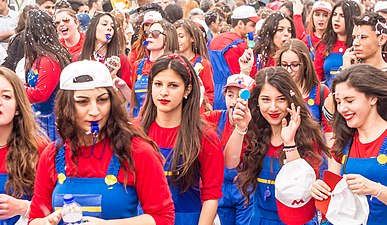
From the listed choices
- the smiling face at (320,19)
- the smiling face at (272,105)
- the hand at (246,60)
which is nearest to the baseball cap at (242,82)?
the smiling face at (272,105)

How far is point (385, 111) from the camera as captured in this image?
17.9 ft

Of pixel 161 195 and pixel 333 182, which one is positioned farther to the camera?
pixel 333 182

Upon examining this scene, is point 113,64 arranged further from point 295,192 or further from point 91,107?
point 91,107

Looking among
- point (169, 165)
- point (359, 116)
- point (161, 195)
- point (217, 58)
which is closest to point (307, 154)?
point (359, 116)

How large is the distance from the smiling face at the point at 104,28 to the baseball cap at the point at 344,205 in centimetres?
500

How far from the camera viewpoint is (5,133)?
534 cm

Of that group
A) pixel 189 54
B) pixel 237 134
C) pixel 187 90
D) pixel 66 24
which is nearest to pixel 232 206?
pixel 237 134

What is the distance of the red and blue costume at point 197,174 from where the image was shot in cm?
547

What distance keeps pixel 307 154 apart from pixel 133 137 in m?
1.92

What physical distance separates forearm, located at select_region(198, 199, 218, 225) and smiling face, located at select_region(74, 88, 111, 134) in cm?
129

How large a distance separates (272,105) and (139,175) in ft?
6.57

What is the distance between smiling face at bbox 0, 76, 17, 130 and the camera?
5.23 meters

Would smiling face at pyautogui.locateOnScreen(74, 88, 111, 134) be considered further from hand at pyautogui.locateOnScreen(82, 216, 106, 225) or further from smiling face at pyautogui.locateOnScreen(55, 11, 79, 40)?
smiling face at pyautogui.locateOnScreen(55, 11, 79, 40)

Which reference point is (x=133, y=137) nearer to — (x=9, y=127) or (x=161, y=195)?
(x=161, y=195)
